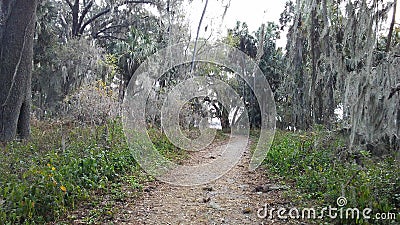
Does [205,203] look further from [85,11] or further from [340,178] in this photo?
[85,11]

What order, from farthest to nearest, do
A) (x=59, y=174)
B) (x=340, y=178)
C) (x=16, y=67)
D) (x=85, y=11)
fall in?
(x=85, y=11), (x=16, y=67), (x=340, y=178), (x=59, y=174)

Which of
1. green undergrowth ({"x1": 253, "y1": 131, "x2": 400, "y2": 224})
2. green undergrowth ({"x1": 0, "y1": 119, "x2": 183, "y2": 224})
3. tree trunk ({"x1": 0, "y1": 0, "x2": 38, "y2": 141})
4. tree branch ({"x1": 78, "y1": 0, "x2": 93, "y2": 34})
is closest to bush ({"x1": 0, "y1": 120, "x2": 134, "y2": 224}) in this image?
green undergrowth ({"x1": 0, "y1": 119, "x2": 183, "y2": 224})

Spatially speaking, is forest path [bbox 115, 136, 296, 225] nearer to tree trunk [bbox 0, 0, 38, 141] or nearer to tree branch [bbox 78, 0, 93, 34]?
tree trunk [bbox 0, 0, 38, 141]

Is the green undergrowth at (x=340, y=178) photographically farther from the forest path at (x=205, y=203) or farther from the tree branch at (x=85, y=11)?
the tree branch at (x=85, y=11)

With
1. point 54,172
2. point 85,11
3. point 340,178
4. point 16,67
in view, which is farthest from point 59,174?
point 85,11

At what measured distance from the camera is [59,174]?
4.35 metres

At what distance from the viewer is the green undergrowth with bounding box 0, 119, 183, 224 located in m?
3.74

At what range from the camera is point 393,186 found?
4.04 metres

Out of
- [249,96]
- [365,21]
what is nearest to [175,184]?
[365,21]

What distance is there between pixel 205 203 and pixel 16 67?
5.68 metres

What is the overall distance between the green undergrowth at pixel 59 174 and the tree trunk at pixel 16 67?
540 mm

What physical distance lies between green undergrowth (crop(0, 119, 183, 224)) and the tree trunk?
540 millimetres

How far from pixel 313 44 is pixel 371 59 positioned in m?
2.65

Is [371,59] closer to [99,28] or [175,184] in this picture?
[175,184]
